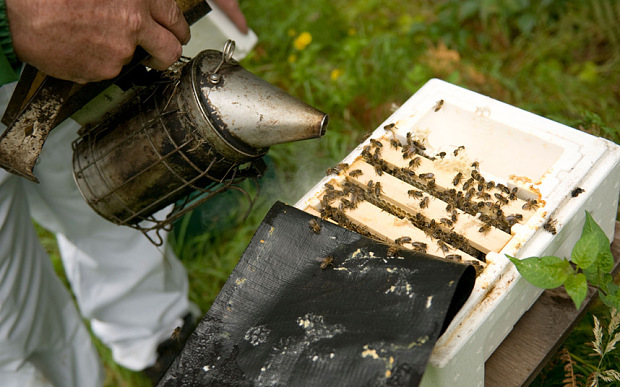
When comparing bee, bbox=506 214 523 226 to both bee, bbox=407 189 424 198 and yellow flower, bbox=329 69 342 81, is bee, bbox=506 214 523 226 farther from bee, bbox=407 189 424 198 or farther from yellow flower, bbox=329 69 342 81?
yellow flower, bbox=329 69 342 81

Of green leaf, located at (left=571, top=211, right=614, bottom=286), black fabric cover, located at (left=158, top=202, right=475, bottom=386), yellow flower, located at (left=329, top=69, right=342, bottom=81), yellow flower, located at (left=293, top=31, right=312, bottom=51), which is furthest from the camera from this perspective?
yellow flower, located at (left=293, top=31, right=312, bottom=51)

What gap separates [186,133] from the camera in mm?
1830

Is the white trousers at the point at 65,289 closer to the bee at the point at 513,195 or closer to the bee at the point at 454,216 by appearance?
the bee at the point at 454,216

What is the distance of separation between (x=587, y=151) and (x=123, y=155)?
65.7 inches

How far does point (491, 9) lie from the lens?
4402 mm

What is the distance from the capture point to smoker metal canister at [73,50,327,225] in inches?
70.9

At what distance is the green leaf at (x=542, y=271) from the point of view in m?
1.62

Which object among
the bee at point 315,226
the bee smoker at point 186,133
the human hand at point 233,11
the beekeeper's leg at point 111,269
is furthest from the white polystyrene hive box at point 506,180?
the beekeeper's leg at point 111,269

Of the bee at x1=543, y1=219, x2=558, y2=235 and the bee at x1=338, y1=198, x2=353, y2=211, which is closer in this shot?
the bee at x1=543, y1=219, x2=558, y2=235

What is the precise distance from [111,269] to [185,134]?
4.78 feet

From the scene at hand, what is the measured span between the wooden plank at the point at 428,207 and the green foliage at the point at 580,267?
0.14m

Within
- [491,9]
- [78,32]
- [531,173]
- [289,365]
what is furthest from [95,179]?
[491,9]

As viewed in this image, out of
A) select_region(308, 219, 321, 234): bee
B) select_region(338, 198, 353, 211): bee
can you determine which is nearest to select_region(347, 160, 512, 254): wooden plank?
select_region(338, 198, 353, 211): bee

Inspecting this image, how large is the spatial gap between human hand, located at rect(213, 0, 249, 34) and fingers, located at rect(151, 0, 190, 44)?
815 mm
